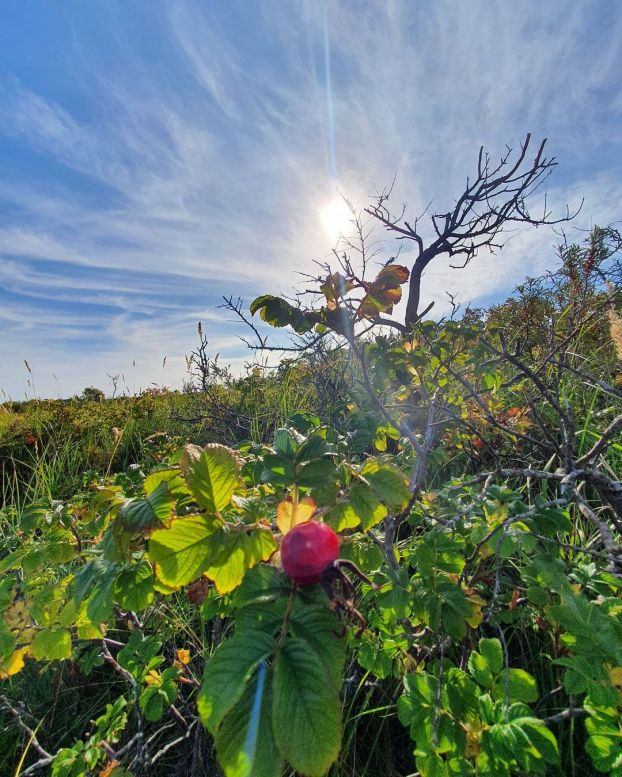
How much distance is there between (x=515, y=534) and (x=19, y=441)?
587 cm

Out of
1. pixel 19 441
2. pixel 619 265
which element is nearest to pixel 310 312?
pixel 619 265

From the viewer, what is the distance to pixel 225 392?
5.52 meters

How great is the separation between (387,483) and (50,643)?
2.95 ft

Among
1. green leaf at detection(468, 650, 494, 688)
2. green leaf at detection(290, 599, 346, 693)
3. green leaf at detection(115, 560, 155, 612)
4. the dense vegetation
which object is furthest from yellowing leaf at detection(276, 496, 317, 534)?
green leaf at detection(468, 650, 494, 688)

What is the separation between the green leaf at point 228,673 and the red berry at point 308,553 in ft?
0.27

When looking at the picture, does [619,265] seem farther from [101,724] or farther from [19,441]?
[19,441]

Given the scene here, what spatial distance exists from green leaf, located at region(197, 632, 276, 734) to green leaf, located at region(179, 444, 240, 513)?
19cm

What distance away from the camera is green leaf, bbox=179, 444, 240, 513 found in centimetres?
63

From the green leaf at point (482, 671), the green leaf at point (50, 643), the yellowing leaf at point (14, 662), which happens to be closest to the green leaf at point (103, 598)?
the green leaf at point (50, 643)

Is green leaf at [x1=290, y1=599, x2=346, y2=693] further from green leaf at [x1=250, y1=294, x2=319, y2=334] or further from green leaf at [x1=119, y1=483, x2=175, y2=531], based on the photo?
green leaf at [x1=250, y1=294, x2=319, y2=334]

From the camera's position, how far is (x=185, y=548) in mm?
599

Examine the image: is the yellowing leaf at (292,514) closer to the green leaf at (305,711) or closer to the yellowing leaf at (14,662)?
the green leaf at (305,711)

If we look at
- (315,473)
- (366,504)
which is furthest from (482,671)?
(315,473)

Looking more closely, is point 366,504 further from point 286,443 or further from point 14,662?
point 14,662
